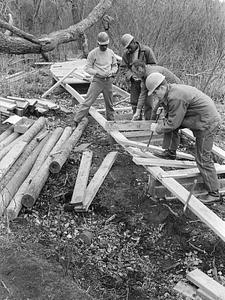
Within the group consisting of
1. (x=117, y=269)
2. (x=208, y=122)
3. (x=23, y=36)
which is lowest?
(x=117, y=269)

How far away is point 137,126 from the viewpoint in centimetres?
705

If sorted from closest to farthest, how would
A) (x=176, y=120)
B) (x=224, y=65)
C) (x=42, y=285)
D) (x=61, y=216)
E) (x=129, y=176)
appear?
(x=42, y=285)
(x=176, y=120)
(x=61, y=216)
(x=129, y=176)
(x=224, y=65)

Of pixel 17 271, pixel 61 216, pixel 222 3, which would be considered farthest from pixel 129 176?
pixel 222 3

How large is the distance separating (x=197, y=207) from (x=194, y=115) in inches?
49.3

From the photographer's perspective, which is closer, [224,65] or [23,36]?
[23,36]

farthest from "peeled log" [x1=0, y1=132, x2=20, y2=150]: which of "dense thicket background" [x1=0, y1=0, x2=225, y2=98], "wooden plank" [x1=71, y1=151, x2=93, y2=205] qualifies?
"dense thicket background" [x1=0, y1=0, x2=225, y2=98]

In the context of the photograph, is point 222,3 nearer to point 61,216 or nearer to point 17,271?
point 61,216

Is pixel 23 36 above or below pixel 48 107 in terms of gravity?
above

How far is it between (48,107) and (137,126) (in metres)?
3.08

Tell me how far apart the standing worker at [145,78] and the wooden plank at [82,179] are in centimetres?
124

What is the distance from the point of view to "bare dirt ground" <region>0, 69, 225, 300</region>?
4.02 metres

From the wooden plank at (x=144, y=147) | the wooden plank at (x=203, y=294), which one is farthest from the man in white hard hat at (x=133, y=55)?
the wooden plank at (x=203, y=294)

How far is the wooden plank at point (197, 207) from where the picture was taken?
4387 mm

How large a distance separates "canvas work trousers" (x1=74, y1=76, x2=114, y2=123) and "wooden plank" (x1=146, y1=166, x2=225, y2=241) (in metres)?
2.66
